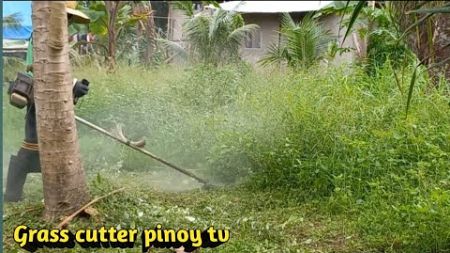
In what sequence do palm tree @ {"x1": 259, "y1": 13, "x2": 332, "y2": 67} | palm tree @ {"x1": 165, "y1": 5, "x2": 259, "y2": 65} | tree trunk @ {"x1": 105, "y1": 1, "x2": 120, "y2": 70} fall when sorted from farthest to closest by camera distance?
tree trunk @ {"x1": 105, "y1": 1, "x2": 120, "y2": 70} < palm tree @ {"x1": 165, "y1": 5, "x2": 259, "y2": 65} < palm tree @ {"x1": 259, "y1": 13, "x2": 332, "y2": 67}

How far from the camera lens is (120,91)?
23.3 ft

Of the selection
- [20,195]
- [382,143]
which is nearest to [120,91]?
[20,195]

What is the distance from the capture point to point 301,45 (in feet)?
21.0

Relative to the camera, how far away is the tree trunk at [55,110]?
3.45 m

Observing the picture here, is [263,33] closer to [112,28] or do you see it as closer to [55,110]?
[112,28]

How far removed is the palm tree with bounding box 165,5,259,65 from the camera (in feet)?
22.5

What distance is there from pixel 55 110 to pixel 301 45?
3.48 m

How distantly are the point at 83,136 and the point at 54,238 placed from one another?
10.1 ft

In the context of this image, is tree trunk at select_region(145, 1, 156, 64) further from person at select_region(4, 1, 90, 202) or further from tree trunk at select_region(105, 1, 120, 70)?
person at select_region(4, 1, 90, 202)

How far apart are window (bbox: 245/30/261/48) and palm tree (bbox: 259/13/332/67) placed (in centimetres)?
70

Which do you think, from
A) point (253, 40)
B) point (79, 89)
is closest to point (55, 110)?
point (79, 89)

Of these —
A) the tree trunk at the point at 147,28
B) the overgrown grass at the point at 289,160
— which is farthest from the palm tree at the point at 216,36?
the tree trunk at the point at 147,28

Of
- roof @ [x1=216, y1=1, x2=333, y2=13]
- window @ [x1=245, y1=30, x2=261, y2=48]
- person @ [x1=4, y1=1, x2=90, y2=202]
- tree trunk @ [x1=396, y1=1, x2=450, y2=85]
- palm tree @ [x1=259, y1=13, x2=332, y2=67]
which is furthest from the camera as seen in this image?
roof @ [x1=216, y1=1, x2=333, y2=13]

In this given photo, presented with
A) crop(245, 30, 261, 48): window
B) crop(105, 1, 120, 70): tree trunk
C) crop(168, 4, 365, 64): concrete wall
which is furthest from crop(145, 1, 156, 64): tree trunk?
crop(245, 30, 261, 48): window
